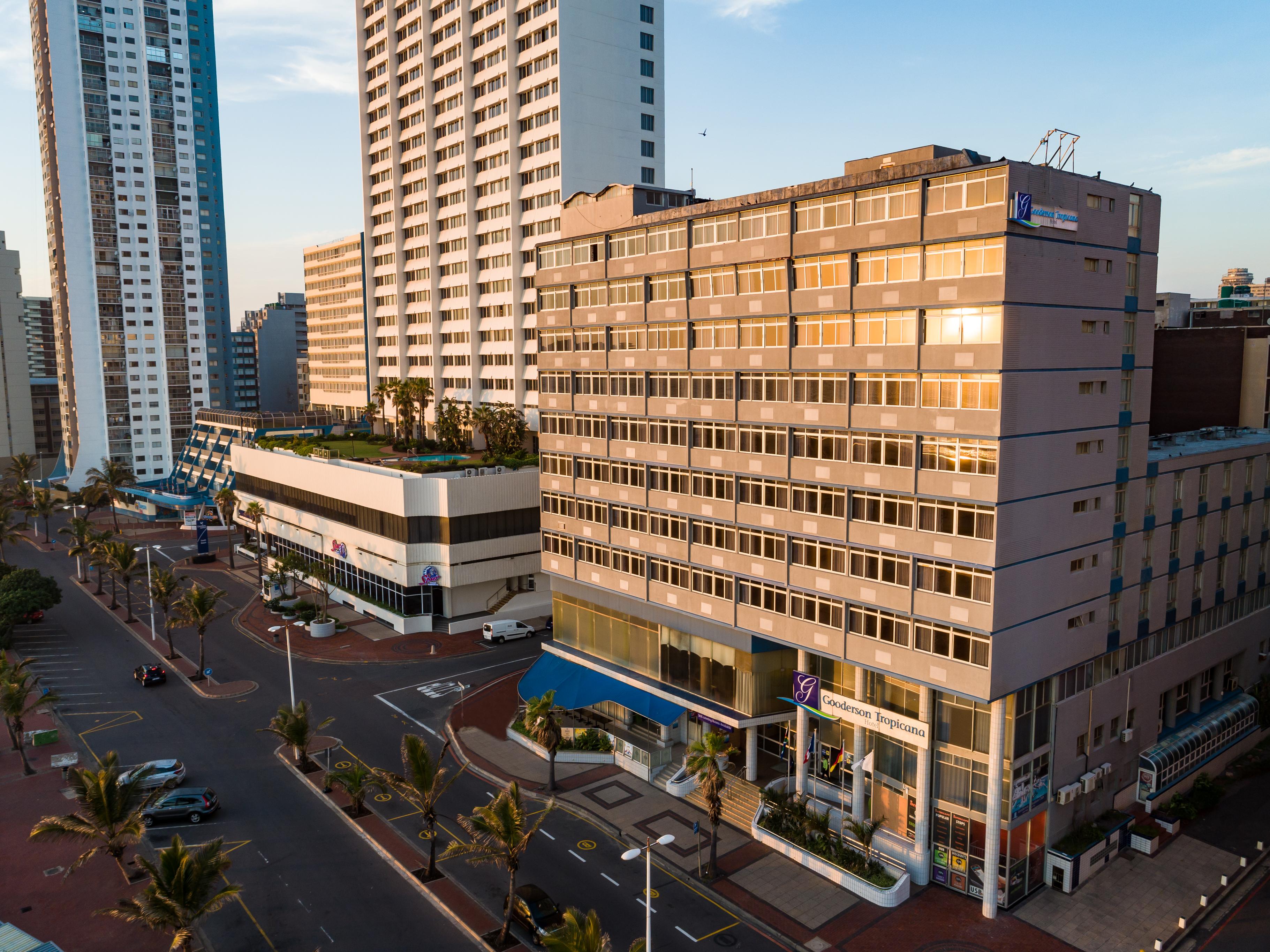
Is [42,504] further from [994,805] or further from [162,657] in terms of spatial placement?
[994,805]

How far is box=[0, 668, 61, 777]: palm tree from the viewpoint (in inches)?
2018

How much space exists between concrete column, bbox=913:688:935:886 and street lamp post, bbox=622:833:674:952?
11.4m

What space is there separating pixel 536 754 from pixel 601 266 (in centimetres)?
3069

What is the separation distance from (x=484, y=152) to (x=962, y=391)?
3168 inches

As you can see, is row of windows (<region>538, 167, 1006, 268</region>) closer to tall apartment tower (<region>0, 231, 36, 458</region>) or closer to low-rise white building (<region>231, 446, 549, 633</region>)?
low-rise white building (<region>231, 446, 549, 633</region>)

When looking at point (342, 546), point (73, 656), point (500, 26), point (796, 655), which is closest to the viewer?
point (796, 655)

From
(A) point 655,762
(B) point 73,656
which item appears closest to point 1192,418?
(A) point 655,762

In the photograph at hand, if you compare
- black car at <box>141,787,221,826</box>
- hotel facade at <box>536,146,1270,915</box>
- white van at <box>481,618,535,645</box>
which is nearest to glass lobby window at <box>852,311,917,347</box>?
hotel facade at <box>536,146,1270,915</box>

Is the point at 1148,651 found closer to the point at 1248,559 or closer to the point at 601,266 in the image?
the point at 1248,559

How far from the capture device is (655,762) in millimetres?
52156

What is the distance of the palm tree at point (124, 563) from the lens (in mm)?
78938

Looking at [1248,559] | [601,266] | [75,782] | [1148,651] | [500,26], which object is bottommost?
[75,782]

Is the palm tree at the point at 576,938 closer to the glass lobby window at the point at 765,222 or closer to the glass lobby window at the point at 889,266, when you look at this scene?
the glass lobby window at the point at 889,266

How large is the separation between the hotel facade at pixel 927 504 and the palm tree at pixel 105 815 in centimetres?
2793
